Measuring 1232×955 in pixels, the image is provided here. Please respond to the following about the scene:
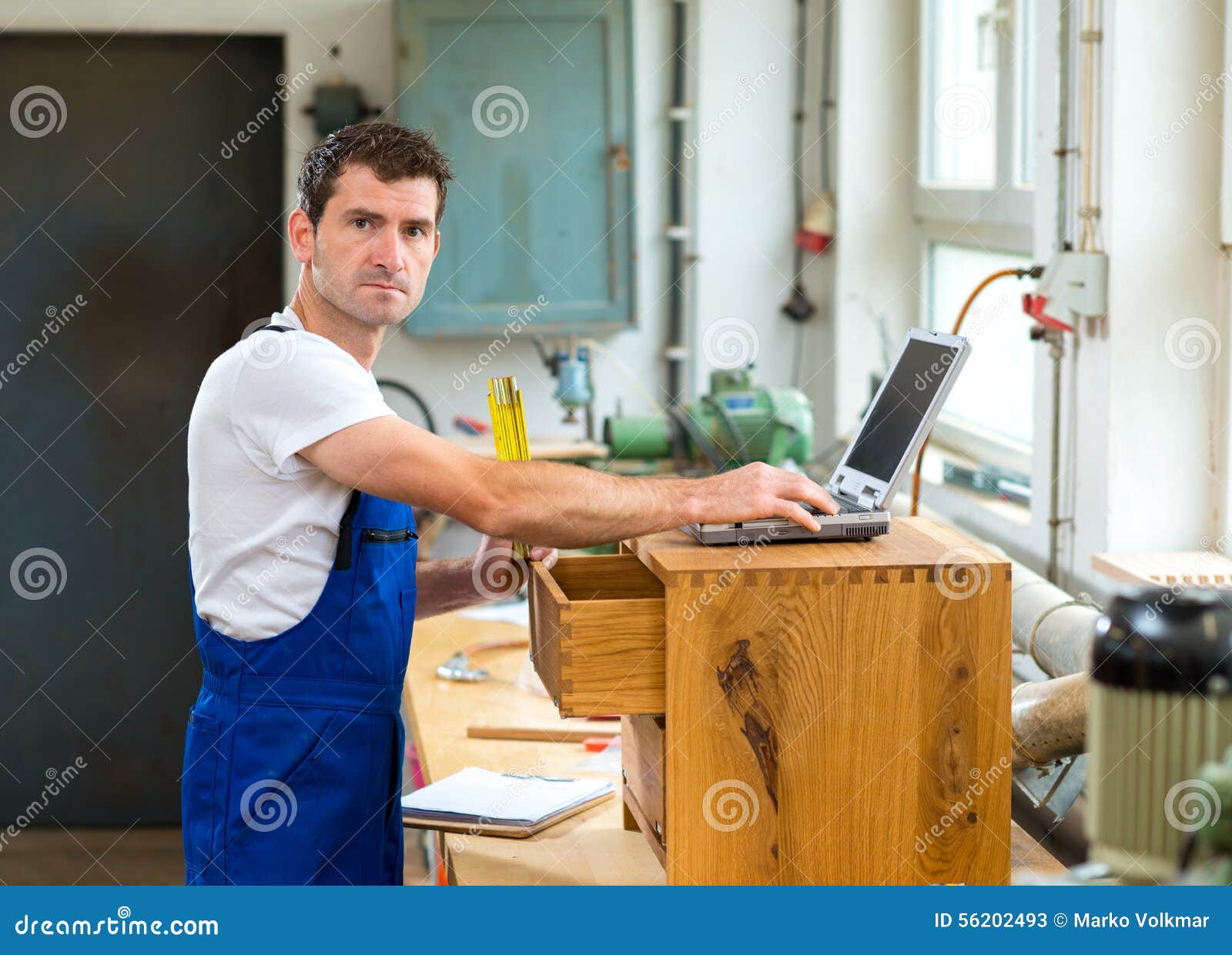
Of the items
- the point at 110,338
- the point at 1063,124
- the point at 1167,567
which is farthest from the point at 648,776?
the point at 110,338

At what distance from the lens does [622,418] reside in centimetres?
371

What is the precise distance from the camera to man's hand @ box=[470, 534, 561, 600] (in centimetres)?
187

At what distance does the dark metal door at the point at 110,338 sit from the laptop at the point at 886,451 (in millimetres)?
3179

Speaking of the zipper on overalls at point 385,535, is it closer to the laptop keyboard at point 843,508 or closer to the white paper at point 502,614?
the laptop keyboard at point 843,508

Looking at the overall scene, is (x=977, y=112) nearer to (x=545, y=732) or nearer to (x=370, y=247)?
(x=545, y=732)

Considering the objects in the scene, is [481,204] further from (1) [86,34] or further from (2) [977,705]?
(2) [977,705]

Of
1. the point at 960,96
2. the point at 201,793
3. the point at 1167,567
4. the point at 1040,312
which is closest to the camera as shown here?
the point at 201,793

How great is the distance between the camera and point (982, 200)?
11.8 feet

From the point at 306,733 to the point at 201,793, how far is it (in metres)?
0.16

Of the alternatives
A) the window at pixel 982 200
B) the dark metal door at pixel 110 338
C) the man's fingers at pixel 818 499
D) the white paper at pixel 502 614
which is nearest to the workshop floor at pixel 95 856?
the dark metal door at pixel 110 338

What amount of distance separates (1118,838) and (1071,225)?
218 cm

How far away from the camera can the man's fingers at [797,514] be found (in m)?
1.51

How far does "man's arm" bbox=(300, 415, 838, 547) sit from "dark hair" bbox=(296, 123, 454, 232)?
40cm

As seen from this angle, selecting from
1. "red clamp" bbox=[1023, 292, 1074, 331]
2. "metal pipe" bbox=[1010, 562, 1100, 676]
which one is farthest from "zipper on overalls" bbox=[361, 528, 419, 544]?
"red clamp" bbox=[1023, 292, 1074, 331]
